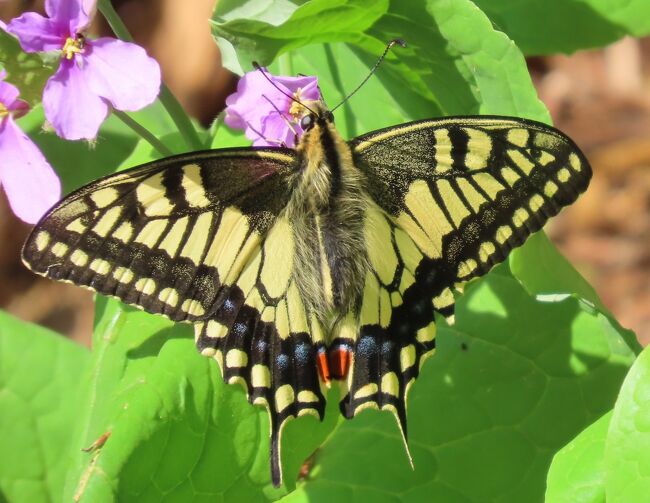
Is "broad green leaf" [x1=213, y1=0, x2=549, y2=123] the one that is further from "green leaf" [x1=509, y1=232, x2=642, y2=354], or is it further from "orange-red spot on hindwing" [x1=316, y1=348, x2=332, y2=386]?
"orange-red spot on hindwing" [x1=316, y1=348, x2=332, y2=386]

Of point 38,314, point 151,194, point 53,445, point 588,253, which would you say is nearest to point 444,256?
point 151,194

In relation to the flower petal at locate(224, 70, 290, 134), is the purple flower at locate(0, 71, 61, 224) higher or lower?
higher

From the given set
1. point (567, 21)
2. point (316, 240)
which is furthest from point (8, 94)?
point (567, 21)

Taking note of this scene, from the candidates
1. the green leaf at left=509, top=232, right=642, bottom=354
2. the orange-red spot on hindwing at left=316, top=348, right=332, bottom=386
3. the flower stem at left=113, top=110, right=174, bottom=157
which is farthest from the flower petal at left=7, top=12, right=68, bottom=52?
the green leaf at left=509, top=232, right=642, bottom=354

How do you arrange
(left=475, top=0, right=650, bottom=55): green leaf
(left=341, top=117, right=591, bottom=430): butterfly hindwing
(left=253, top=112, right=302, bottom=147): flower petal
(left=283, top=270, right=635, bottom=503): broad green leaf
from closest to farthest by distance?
(left=341, top=117, right=591, bottom=430): butterfly hindwing, (left=253, top=112, right=302, bottom=147): flower petal, (left=283, top=270, right=635, bottom=503): broad green leaf, (left=475, top=0, right=650, bottom=55): green leaf

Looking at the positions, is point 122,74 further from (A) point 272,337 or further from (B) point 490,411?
(B) point 490,411

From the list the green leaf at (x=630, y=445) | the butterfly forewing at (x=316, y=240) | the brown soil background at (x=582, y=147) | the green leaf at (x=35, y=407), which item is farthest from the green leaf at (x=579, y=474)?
the brown soil background at (x=582, y=147)
